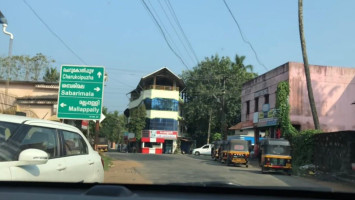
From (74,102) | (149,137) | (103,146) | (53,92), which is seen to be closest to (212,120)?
(149,137)

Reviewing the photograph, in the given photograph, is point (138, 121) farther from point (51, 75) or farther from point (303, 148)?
point (303, 148)

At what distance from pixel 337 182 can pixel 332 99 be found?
14.4 meters

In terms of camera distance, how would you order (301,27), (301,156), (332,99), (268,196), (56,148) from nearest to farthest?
1. (268,196)
2. (56,148)
3. (301,27)
4. (301,156)
5. (332,99)

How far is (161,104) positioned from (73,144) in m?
55.6

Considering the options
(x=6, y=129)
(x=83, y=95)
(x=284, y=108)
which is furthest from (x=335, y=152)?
(x=6, y=129)

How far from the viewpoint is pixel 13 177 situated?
15.0 ft

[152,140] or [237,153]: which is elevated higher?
[152,140]

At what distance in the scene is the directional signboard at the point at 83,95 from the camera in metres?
16.6

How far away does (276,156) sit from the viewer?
2405 centimetres

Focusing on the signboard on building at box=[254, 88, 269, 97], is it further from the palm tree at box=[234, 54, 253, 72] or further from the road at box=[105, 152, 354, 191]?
the palm tree at box=[234, 54, 253, 72]

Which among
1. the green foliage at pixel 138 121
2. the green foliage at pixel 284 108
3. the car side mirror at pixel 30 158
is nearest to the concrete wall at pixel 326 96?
the green foliage at pixel 284 108

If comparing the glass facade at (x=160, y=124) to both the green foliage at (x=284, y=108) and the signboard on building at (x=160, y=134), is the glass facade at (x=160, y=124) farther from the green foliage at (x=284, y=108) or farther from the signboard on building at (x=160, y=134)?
the green foliage at (x=284, y=108)

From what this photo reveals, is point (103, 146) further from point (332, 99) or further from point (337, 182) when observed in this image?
point (337, 182)

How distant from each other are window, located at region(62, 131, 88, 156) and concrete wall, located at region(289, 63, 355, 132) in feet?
89.3
